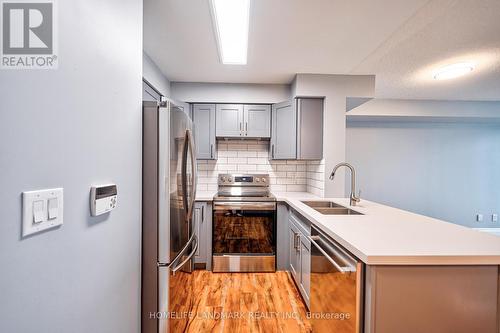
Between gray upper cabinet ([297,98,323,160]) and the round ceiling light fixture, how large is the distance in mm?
1375

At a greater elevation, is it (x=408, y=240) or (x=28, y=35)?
(x=28, y=35)

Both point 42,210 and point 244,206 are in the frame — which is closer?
point 42,210

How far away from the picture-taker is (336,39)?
191cm

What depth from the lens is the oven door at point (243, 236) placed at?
2605 millimetres

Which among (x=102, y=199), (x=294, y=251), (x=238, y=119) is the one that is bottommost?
(x=294, y=251)

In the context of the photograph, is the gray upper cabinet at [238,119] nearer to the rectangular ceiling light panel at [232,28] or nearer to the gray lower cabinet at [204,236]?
the rectangular ceiling light panel at [232,28]

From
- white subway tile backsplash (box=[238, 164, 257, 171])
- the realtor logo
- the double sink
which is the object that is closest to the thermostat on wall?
the realtor logo

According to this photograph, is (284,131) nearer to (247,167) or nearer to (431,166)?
(247,167)

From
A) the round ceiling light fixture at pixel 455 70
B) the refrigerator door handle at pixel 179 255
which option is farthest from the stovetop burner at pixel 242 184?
the round ceiling light fixture at pixel 455 70

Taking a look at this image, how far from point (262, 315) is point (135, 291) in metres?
1.20

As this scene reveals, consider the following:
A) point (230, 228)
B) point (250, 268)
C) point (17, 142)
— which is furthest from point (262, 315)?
point (17, 142)

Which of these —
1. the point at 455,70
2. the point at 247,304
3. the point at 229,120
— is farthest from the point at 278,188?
the point at 455,70

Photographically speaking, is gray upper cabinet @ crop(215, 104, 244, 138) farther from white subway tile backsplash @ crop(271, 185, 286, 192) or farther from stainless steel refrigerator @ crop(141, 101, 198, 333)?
stainless steel refrigerator @ crop(141, 101, 198, 333)

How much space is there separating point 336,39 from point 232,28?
0.92 meters
